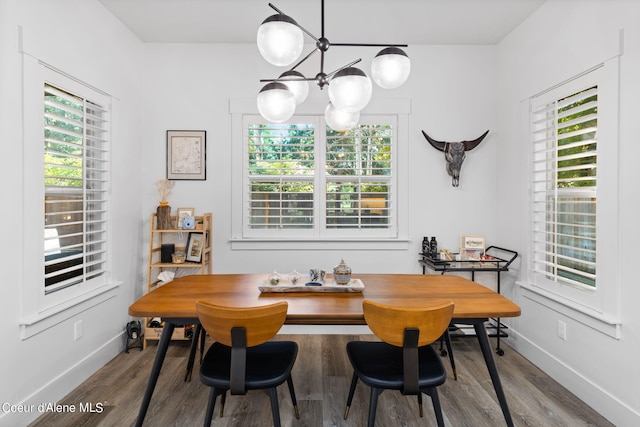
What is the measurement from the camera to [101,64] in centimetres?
268

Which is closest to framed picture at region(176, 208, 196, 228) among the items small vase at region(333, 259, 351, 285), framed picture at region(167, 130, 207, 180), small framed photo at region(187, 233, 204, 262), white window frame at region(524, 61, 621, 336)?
small framed photo at region(187, 233, 204, 262)

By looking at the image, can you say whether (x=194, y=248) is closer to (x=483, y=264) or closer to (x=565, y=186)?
(x=483, y=264)

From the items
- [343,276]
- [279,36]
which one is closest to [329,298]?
[343,276]

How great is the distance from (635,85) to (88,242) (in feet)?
12.5

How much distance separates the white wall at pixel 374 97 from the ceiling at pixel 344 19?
0.15 meters

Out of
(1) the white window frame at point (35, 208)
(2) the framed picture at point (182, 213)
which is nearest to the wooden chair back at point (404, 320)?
(1) the white window frame at point (35, 208)

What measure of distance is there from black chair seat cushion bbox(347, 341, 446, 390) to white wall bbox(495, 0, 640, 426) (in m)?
1.24

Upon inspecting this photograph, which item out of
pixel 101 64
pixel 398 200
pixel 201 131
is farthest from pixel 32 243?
pixel 398 200

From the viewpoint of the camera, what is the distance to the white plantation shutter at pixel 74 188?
2.19 m

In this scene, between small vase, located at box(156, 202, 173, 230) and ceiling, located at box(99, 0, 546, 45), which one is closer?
ceiling, located at box(99, 0, 546, 45)

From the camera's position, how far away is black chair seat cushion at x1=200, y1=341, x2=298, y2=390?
1.54 metres

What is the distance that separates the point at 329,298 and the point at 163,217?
1.98 m

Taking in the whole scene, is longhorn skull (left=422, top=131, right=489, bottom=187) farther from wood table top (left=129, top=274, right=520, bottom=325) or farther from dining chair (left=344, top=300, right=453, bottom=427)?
dining chair (left=344, top=300, right=453, bottom=427)

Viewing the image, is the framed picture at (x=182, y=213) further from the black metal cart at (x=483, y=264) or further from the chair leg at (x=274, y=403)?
the black metal cart at (x=483, y=264)
